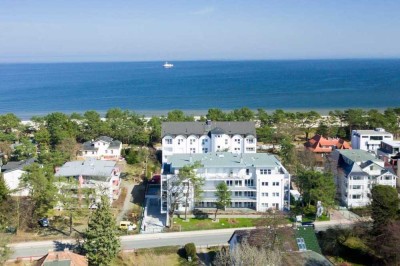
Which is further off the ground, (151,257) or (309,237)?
(309,237)

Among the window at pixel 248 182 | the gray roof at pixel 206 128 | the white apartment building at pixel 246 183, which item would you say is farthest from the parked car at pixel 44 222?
the gray roof at pixel 206 128

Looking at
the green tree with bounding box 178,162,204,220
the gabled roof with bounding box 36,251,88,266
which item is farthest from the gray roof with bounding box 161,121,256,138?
the gabled roof with bounding box 36,251,88,266

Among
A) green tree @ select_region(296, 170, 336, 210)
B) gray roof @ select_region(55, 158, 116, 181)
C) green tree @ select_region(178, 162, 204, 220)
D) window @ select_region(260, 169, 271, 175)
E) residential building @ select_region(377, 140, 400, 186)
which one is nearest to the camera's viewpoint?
green tree @ select_region(178, 162, 204, 220)

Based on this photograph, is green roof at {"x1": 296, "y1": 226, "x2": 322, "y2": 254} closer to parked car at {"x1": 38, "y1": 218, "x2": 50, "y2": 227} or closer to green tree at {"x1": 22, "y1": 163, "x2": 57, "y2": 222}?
green tree at {"x1": 22, "y1": 163, "x2": 57, "y2": 222}

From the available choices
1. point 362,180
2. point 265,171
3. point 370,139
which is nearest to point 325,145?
point 370,139

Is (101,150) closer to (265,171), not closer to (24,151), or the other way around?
(24,151)

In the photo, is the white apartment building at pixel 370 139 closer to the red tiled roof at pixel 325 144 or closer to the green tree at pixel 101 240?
the red tiled roof at pixel 325 144
